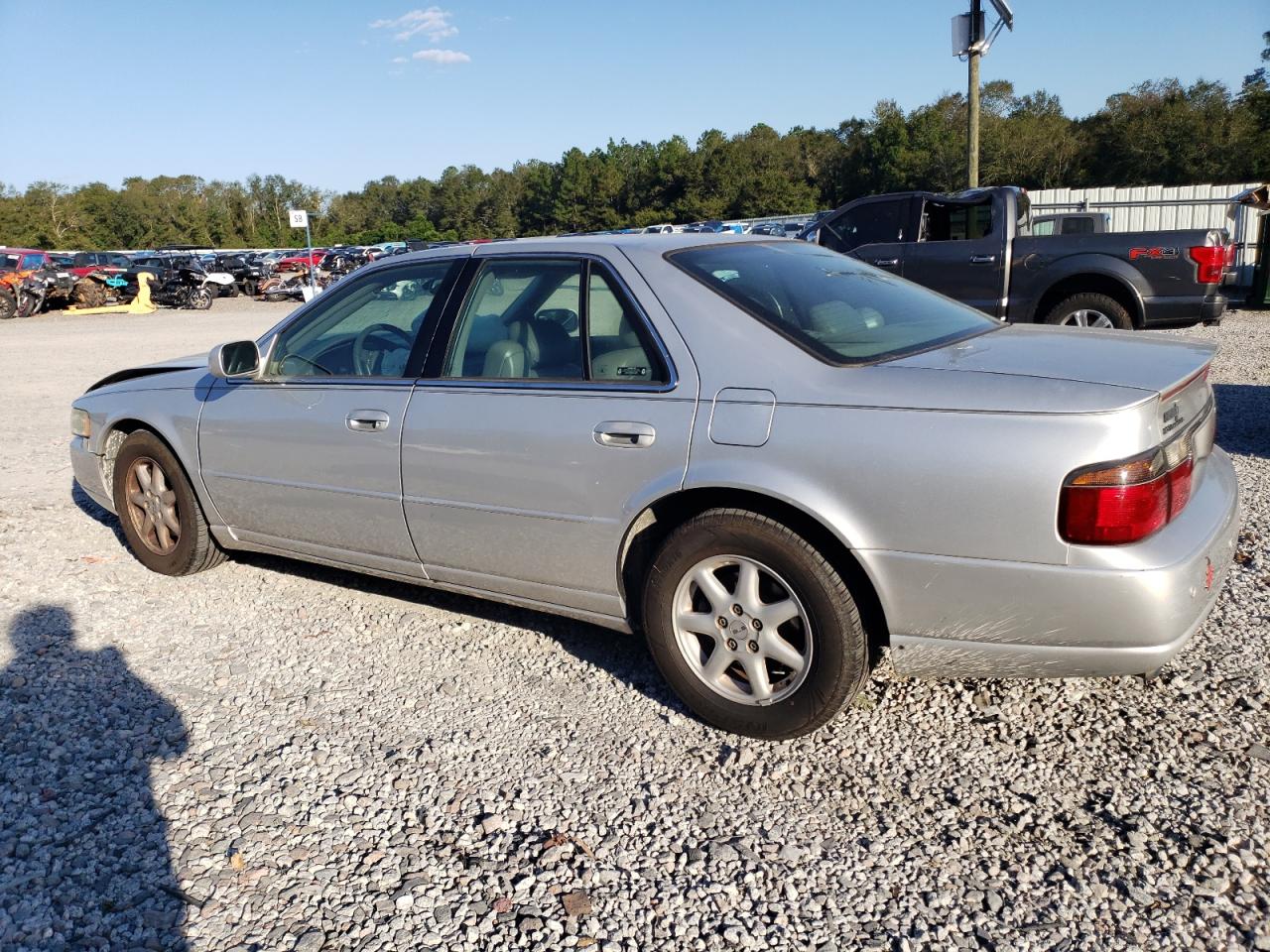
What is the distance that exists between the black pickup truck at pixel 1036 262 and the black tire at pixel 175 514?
762cm

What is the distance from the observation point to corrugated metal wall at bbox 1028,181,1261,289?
67.0 feet

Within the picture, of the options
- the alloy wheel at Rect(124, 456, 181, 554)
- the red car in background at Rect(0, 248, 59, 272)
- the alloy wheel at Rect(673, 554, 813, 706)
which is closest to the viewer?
the alloy wheel at Rect(673, 554, 813, 706)

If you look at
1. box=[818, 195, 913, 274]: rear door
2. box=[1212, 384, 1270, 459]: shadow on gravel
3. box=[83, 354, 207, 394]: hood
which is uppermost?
box=[818, 195, 913, 274]: rear door

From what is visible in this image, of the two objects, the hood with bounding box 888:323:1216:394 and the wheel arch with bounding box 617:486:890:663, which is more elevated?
the hood with bounding box 888:323:1216:394

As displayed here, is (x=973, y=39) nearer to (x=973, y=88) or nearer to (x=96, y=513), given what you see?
(x=973, y=88)

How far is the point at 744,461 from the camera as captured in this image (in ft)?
9.97

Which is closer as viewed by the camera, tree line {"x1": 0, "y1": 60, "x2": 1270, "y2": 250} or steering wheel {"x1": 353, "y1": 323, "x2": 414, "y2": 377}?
steering wheel {"x1": 353, "y1": 323, "x2": 414, "y2": 377}

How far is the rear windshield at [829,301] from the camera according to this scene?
3248mm

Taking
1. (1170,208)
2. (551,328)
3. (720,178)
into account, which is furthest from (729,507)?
(720,178)

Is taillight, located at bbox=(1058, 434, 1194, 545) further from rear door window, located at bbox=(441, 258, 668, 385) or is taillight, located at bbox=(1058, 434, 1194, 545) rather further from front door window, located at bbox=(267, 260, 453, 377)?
front door window, located at bbox=(267, 260, 453, 377)

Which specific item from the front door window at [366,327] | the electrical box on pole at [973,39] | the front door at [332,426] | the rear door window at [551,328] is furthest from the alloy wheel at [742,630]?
the electrical box on pole at [973,39]

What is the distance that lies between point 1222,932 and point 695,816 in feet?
4.27

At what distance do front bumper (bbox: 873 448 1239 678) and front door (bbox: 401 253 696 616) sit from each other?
0.82m

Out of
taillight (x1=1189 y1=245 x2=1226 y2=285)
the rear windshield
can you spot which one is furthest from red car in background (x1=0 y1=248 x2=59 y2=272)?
the rear windshield
